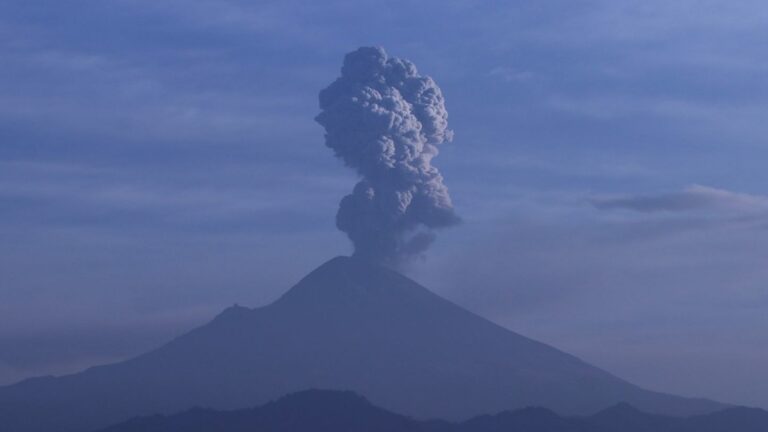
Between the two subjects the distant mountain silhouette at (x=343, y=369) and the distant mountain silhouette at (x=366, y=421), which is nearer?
the distant mountain silhouette at (x=366, y=421)

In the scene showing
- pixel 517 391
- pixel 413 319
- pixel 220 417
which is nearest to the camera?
pixel 220 417

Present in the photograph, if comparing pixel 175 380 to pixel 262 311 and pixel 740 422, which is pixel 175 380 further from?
pixel 740 422

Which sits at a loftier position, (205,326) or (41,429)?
(205,326)

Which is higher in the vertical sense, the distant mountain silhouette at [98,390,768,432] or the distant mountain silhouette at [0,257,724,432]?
the distant mountain silhouette at [0,257,724,432]

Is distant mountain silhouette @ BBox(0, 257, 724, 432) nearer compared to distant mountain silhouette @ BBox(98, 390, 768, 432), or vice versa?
distant mountain silhouette @ BBox(98, 390, 768, 432)

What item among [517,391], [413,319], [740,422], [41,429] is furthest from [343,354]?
[740,422]

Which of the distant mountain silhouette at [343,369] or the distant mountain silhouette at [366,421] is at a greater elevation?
the distant mountain silhouette at [343,369]
